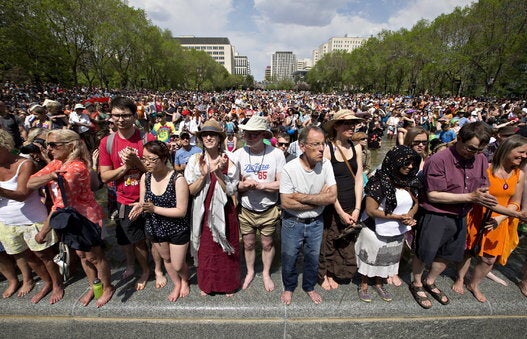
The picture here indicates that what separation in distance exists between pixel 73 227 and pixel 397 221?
3.13 metres

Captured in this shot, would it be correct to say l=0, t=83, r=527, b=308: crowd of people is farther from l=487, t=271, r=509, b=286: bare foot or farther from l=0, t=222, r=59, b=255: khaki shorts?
l=487, t=271, r=509, b=286: bare foot

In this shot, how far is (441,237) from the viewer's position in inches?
105

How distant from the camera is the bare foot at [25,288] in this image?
2.91m

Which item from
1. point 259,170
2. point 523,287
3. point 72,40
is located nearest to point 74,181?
point 259,170

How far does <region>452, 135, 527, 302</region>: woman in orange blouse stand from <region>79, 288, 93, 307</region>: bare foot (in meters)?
4.19

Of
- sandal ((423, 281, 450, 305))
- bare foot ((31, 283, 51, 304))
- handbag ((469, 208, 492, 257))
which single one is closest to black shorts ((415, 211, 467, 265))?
handbag ((469, 208, 492, 257))

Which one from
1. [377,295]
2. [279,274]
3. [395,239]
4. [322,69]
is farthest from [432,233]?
[322,69]

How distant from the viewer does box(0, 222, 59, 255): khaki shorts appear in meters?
2.69

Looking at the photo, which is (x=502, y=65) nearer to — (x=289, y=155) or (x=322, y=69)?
(x=289, y=155)

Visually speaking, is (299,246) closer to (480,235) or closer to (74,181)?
(480,235)

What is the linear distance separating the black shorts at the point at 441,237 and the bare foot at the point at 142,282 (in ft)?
10.3

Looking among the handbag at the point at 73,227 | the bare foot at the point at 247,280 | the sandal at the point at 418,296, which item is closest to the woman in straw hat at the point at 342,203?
the sandal at the point at 418,296

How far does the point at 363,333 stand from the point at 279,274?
3.61 feet

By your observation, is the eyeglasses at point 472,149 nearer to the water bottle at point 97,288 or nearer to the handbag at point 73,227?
the handbag at point 73,227
